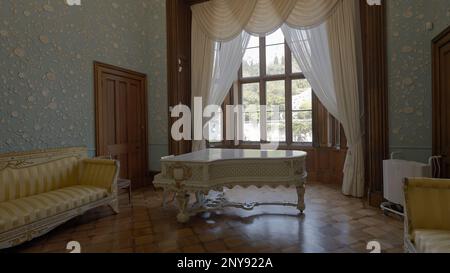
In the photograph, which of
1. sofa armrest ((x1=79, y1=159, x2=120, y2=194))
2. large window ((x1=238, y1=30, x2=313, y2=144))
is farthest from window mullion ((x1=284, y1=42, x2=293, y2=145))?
sofa armrest ((x1=79, y1=159, x2=120, y2=194))

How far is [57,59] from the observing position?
3.41 m

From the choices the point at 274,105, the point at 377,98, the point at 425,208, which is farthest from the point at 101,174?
the point at 377,98

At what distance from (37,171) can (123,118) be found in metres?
1.78

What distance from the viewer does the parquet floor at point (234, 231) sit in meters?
2.37

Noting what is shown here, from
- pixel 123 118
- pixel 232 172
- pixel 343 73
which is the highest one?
pixel 343 73

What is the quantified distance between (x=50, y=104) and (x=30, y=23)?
991mm

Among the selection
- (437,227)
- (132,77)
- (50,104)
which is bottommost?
(437,227)

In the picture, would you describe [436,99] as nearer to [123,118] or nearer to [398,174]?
[398,174]

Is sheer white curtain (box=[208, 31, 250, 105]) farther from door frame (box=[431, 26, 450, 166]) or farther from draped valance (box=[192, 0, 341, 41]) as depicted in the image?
door frame (box=[431, 26, 450, 166])

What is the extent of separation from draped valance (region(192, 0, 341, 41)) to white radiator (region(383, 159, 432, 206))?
251 centimetres

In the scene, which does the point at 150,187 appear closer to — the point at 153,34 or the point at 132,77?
the point at 132,77

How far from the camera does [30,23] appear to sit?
3.13 metres

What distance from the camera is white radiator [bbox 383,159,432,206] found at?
2.80 meters

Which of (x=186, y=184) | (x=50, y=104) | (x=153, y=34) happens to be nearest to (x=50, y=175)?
(x=50, y=104)
